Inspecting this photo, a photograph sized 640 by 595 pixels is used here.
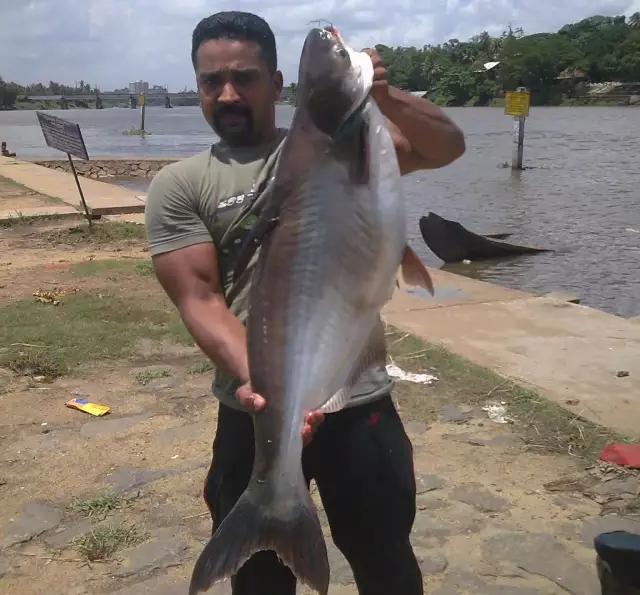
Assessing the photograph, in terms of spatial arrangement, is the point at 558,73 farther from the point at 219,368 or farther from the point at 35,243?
the point at 219,368

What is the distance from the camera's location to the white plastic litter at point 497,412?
514 centimetres

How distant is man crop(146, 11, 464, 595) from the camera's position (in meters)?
2.49

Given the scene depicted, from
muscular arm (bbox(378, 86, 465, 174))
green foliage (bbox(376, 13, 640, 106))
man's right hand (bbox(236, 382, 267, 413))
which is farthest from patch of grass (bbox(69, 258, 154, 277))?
green foliage (bbox(376, 13, 640, 106))

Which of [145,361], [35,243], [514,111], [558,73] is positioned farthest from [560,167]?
[558,73]

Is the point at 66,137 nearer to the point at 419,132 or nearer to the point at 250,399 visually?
the point at 419,132

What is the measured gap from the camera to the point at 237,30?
8.16ft

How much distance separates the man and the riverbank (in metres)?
2.82

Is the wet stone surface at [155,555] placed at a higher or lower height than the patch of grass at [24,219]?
higher

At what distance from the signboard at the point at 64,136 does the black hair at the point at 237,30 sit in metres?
10.5

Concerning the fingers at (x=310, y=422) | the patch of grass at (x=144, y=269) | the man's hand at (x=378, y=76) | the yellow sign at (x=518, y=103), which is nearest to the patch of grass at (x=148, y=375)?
the patch of grass at (x=144, y=269)

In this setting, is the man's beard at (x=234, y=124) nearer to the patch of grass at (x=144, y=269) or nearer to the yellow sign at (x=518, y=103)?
the patch of grass at (x=144, y=269)

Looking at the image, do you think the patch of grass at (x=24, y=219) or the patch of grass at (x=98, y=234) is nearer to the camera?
the patch of grass at (x=98, y=234)

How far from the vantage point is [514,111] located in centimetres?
2650

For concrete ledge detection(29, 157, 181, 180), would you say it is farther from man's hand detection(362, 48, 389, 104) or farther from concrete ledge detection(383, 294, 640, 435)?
man's hand detection(362, 48, 389, 104)
